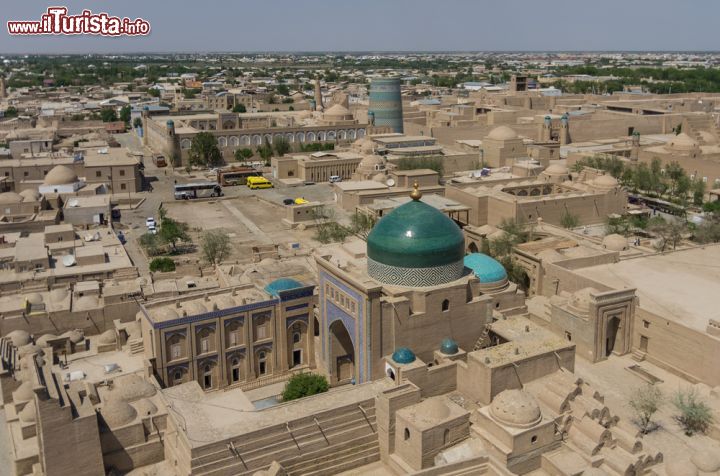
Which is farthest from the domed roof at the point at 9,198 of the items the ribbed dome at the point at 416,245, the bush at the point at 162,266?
the ribbed dome at the point at 416,245

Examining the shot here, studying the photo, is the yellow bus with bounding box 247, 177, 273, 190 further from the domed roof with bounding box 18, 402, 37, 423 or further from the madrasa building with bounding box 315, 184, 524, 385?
the domed roof with bounding box 18, 402, 37, 423

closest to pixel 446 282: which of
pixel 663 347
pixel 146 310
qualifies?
pixel 663 347

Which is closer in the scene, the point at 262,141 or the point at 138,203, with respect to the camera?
the point at 138,203

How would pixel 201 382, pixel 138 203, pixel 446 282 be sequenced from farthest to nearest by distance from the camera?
pixel 138 203 < pixel 201 382 < pixel 446 282

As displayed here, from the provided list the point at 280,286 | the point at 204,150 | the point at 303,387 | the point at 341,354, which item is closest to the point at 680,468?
the point at 303,387

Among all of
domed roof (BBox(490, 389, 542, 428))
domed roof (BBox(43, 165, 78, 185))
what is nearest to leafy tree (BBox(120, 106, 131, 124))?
domed roof (BBox(43, 165, 78, 185))

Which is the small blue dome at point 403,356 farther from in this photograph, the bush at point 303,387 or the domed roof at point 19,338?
the domed roof at point 19,338

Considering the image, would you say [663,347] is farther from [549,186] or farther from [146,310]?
[549,186]
